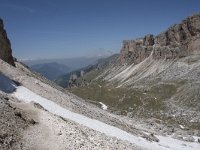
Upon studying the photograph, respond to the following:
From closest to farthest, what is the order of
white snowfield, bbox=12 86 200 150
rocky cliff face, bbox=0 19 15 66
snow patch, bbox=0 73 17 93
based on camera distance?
white snowfield, bbox=12 86 200 150 → snow patch, bbox=0 73 17 93 → rocky cliff face, bbox=0 19 15 66

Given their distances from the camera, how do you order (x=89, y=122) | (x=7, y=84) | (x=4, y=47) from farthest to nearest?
(x=4, y=47) < (x=7, y=84) < (x=89, y=122)

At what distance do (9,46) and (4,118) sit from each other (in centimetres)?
5456

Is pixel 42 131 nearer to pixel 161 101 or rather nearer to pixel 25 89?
pixel 25 89

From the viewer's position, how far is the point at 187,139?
70375mm

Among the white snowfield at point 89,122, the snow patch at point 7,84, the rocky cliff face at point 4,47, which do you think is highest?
the rocky cliff face at point 4,47

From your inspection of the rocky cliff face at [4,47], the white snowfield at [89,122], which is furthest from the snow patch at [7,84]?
the rocky cliff face at [4,47]

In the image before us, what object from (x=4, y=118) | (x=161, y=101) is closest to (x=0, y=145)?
(x=4, y=118)

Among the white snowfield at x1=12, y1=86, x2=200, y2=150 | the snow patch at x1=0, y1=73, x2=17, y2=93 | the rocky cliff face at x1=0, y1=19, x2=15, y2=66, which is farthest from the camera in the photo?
the rocky cliff face at x1=0, y1=19, x2=15, y2=66

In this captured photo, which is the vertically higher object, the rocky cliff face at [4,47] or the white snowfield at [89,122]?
the rocky cliff face at [4,47]

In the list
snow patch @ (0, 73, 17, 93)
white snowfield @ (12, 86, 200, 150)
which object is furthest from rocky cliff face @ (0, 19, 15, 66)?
white snowfield @ (12, 86, 200, 150)

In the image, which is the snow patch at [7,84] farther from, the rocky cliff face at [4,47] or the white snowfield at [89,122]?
the rocky cliff face at [4,47]

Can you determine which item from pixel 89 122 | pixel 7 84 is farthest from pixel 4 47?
pixel 89 122

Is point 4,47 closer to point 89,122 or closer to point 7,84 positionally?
point 7,84

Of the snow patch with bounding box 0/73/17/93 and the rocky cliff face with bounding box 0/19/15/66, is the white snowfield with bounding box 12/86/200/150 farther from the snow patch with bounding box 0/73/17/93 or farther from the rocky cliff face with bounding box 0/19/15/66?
the rocky cliff face with bounding box 0/19/15/66
